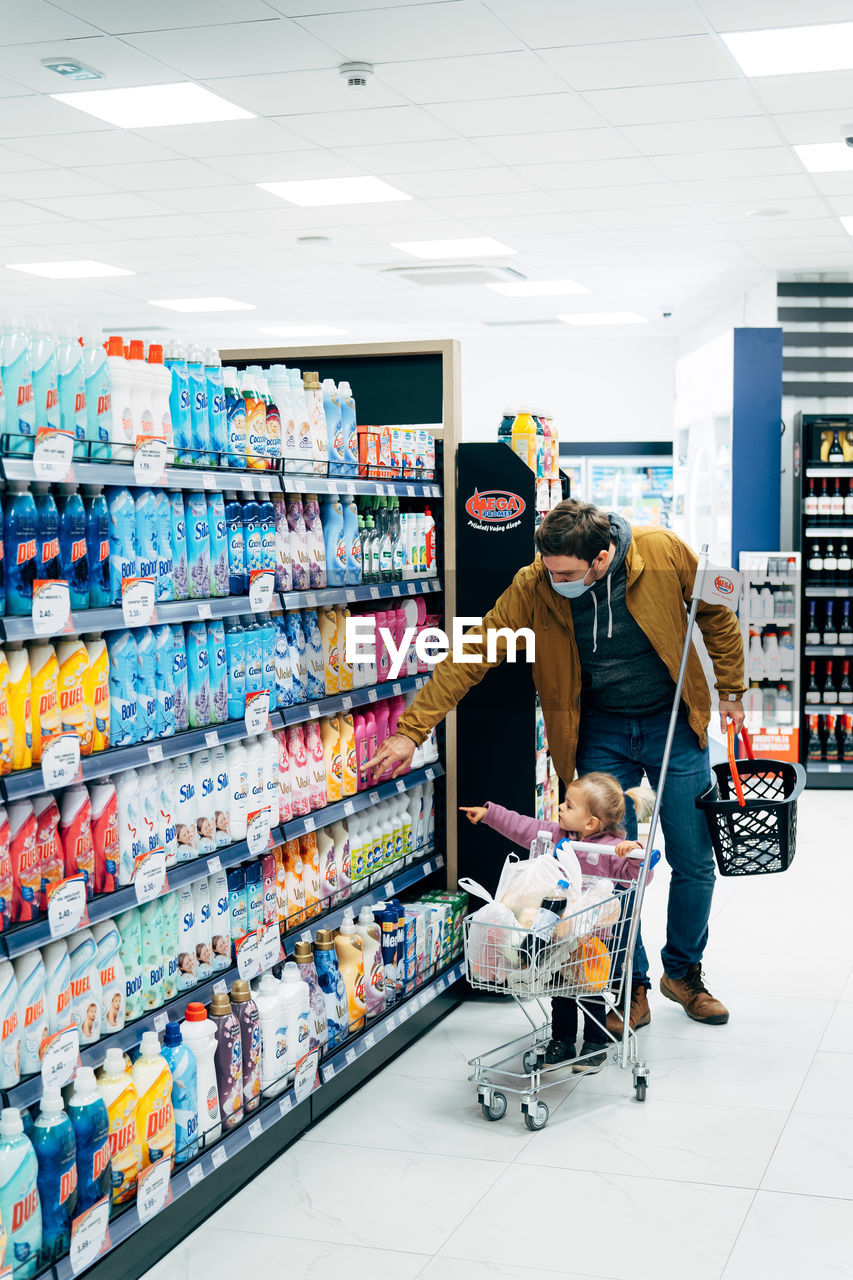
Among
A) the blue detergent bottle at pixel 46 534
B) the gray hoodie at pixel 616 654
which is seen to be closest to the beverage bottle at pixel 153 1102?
the blue detergent bottle at pixel 46 534

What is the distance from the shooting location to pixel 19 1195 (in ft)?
8.27

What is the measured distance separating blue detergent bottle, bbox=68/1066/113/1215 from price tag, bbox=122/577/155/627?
37.3 inches

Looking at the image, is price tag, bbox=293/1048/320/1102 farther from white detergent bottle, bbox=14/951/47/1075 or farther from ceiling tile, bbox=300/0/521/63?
ceiling tile, bbox=300/0/521/63

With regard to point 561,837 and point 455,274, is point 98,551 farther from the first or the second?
point 455,274

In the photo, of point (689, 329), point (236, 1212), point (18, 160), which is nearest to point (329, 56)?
point (18, 160)

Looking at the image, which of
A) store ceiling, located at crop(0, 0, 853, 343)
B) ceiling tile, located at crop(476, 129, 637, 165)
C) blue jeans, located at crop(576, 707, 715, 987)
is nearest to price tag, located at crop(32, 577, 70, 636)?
blue jeans, located at crop(576, 707, 715, 987)

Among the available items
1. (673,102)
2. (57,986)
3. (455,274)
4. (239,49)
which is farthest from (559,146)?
(57,986)

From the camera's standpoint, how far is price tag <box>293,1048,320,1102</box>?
357cm

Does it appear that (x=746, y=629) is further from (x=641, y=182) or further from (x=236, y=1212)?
(x=236, y=1212)

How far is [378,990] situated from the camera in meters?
4.12

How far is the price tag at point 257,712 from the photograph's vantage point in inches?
139

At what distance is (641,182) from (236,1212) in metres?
6.93

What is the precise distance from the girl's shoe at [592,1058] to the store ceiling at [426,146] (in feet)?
13.4

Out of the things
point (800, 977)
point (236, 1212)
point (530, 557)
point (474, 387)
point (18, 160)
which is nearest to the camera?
point (236, 1212)
